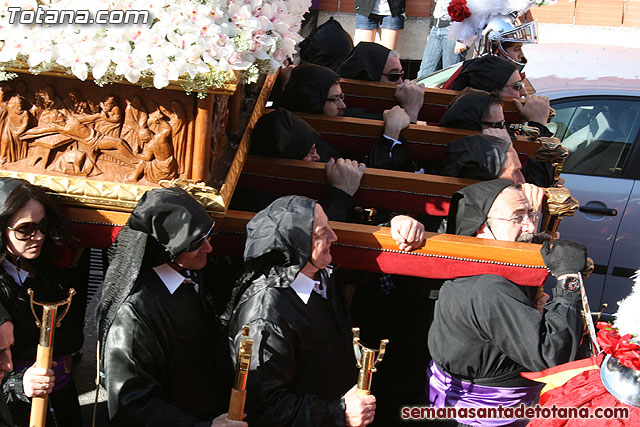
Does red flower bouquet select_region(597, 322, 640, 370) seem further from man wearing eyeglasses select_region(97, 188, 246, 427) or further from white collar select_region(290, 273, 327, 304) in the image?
man wearing eyeglasses select_region(97, 188, 246, 427)

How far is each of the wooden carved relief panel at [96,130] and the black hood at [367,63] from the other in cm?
231

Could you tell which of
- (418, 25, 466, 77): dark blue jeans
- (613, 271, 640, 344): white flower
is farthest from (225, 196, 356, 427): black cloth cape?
(418, 25, 466, 77): dark blue jeans

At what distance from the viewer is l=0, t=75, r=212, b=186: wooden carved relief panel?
9.82 ft

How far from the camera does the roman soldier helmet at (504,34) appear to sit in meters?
5.64

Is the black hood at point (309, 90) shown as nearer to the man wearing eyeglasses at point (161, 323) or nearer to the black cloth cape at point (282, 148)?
the black cloth cape at point (282, 148)

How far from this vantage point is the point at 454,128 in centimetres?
446

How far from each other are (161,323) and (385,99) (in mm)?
2779

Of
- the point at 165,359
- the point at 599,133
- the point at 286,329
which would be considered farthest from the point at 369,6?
the point at 165,359

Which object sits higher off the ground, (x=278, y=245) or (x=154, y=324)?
(x=278, y=245)

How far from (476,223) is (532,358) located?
70 centimetres

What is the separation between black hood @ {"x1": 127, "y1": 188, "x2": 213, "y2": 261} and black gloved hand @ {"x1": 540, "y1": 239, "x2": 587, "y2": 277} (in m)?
1.38

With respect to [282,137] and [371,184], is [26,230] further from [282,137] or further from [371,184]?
[371,184]

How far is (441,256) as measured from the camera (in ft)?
10.0

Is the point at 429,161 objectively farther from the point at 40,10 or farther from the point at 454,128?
the point at 40,10
